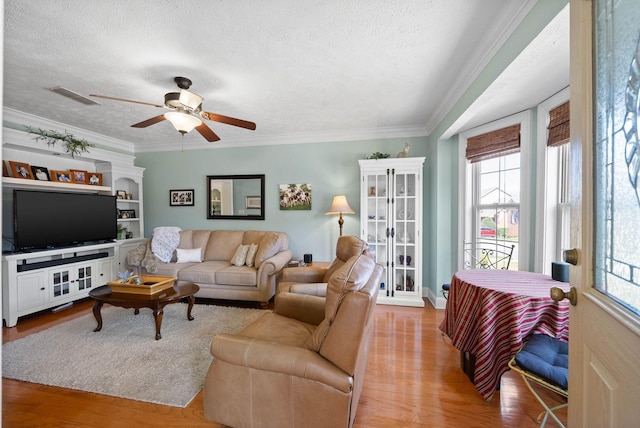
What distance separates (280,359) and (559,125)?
9.40 ft

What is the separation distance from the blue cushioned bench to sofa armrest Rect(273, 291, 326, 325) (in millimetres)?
1264

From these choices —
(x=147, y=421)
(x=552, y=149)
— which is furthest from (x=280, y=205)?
(x=552, y=149)

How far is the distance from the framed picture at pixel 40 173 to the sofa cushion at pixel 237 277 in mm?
2525

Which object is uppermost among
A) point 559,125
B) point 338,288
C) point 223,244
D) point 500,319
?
point 559,125

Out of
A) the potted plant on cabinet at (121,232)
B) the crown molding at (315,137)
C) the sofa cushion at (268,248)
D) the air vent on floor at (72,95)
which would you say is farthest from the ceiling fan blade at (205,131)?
the potted plant on cabinet at (121,232)

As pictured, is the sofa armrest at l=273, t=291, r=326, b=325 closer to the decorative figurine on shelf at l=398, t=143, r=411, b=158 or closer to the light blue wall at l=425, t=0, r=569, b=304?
the light blue wall at l=425, t=0, r=569, b=304

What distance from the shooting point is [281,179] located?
14.7 ft

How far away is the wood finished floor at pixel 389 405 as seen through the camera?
5.59 ft

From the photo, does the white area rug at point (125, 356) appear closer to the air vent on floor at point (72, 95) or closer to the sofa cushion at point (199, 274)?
the sofa cushion at point (199, 274)

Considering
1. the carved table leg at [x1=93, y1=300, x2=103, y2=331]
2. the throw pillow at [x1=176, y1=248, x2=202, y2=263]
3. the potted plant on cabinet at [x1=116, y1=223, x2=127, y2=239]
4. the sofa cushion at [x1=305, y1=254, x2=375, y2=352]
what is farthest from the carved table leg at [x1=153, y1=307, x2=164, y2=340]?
the potted plant on cabinet at [x1=116, y1=223, x2=127, y2=239]

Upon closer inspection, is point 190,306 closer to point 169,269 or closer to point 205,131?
point 169,269

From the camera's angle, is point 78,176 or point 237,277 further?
point 78,176

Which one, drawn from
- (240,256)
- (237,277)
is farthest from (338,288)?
(240,256)

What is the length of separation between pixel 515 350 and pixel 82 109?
488cm
